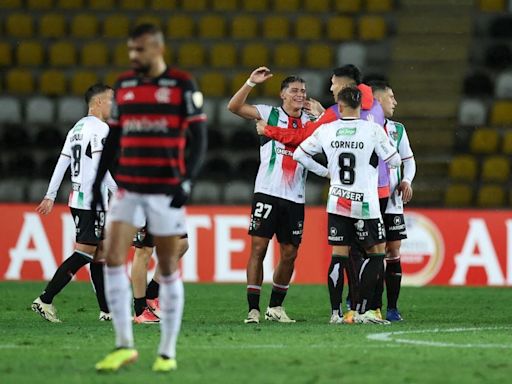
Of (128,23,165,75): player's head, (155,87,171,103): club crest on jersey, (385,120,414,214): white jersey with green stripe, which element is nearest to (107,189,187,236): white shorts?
(155,87,171,103): club crest on jersey

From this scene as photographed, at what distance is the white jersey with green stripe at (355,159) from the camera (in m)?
11.0

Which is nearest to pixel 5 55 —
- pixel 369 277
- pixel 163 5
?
pixel 163 5

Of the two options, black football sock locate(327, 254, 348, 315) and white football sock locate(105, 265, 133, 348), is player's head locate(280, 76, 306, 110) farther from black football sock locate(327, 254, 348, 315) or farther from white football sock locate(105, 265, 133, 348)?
white football sock locate(105, 265, 133, 348)

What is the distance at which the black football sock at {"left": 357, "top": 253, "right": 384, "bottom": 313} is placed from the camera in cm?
1116

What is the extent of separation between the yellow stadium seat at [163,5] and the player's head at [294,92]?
1237 cm

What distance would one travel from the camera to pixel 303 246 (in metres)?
17.0

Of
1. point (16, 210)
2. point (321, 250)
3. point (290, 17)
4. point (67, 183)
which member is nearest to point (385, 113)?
point (321, 250)

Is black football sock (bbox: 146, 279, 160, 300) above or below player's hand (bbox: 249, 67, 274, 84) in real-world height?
below

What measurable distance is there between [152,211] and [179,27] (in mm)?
15803

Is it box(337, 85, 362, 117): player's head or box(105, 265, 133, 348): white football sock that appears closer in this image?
box(105, 265, 133, 348): white football sock

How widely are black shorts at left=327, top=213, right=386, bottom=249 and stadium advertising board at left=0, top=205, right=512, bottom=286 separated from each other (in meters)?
5.72

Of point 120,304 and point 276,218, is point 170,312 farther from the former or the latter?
point 276,218

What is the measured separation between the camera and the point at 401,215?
12008 millimetres

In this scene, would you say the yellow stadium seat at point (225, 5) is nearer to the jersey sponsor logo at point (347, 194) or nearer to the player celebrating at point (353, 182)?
the player celebrating at point (353, 182)
